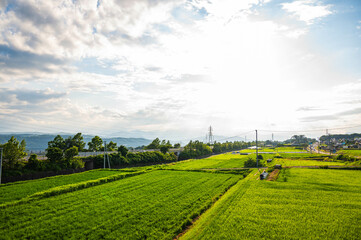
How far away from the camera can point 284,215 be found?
56.2ft

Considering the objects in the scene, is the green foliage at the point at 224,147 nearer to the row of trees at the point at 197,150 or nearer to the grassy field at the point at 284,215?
the row of trees at the point at 197,150

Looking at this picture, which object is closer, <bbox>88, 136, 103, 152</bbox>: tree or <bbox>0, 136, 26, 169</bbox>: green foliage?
<bbox>0, 136, 26, 169</bbox>: green foliage

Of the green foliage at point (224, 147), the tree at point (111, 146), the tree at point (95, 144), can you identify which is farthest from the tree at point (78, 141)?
the green foliage at point (224, 147)

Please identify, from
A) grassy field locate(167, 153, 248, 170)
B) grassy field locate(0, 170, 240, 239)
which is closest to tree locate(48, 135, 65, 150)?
grassy field locate(167, 153, 248, 170)

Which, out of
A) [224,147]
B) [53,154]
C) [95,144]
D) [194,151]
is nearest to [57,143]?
[95,144]

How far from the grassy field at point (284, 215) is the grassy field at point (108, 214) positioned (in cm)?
227

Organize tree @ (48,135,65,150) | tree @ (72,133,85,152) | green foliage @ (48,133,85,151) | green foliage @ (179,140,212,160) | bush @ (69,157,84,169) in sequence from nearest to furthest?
bush @ (69,157,84,169) → tree @ (48,135,65,150) → green foliage @ (48,133,85,151) → tree @ (72,133,85,152) → green foliage @ (179,140,212,160)

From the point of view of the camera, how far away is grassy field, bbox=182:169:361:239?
14.0 metres

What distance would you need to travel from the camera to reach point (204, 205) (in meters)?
20.1

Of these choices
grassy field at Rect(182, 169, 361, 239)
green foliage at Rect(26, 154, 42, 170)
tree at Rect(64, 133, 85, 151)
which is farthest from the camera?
tree at Rect(64, 133, 85, 151)

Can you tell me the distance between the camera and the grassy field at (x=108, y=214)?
14.2 meters

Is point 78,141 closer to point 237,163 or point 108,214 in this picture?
point 237,163

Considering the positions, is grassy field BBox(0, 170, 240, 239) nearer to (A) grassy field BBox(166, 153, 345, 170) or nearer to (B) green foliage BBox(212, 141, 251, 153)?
(A) grassy field BBox(166, 153, 345, 170)

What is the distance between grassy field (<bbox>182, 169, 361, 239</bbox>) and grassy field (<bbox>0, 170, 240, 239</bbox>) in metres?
2.27
